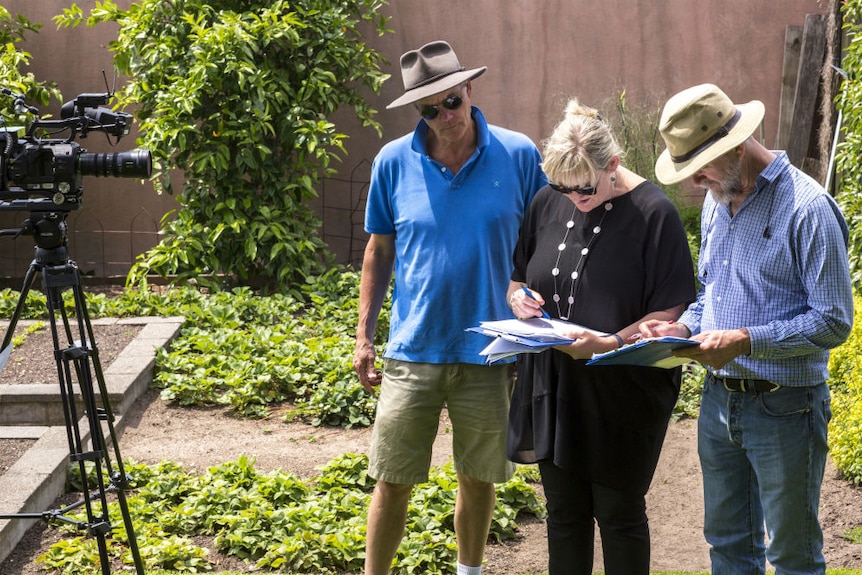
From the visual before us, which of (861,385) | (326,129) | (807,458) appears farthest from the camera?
(326,129)

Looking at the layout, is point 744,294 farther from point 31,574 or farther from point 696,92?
point 31,574

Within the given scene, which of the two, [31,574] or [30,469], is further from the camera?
[30,469]

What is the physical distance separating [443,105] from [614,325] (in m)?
1.06

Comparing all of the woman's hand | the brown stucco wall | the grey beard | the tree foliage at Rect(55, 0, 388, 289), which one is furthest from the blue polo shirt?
the brown stucco wall

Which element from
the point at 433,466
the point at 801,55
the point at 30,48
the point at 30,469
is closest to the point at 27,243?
the point at 30,48

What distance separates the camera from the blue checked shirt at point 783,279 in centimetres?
286

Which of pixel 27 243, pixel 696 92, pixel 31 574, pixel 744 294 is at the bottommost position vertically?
pixel 31 574

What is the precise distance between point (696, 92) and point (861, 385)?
9.57 feet

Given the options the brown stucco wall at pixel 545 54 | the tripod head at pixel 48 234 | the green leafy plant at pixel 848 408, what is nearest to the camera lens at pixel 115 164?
the tripod head at pixel 48 234

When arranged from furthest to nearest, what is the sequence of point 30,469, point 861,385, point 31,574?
point 861,385 < point 30,469 < point 31,574

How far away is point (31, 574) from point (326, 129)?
4.74 m

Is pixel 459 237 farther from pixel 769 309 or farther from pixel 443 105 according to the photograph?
pixel 769 309

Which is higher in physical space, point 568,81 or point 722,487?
point 568,81

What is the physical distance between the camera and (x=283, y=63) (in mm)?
8570
